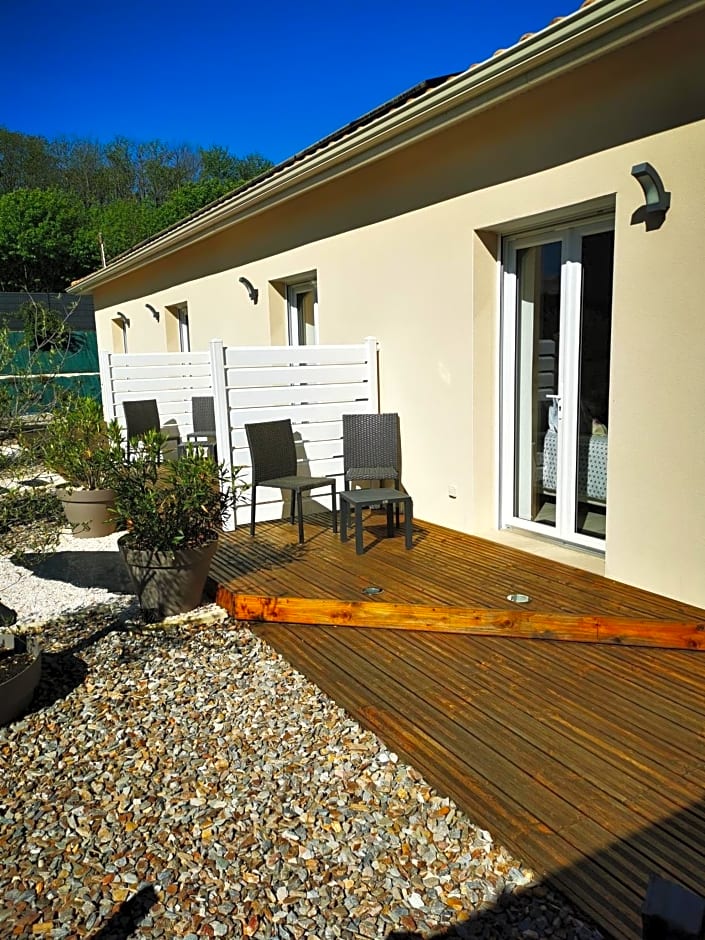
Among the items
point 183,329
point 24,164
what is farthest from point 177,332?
point 24,164

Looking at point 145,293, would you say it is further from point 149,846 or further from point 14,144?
point 14,144

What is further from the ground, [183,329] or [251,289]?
[251,289]

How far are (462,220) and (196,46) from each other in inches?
850

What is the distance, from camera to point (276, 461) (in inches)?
240

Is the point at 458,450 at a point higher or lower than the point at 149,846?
higher

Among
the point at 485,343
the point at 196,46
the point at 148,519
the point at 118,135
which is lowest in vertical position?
the point at 148,519

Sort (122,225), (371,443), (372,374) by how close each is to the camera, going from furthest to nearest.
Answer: (122,225)
(372,374)
(371,443)

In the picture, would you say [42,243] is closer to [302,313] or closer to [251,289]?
[251,289]

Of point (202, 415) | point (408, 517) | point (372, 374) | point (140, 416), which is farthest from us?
point (202, 415)

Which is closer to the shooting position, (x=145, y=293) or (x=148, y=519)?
(x=148, y=519)

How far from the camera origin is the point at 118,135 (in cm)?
3797

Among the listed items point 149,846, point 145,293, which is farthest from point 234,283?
point 149,846

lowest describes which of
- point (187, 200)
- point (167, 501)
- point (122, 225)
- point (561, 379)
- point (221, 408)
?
point (167, 501)

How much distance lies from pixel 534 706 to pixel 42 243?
1238 inches
